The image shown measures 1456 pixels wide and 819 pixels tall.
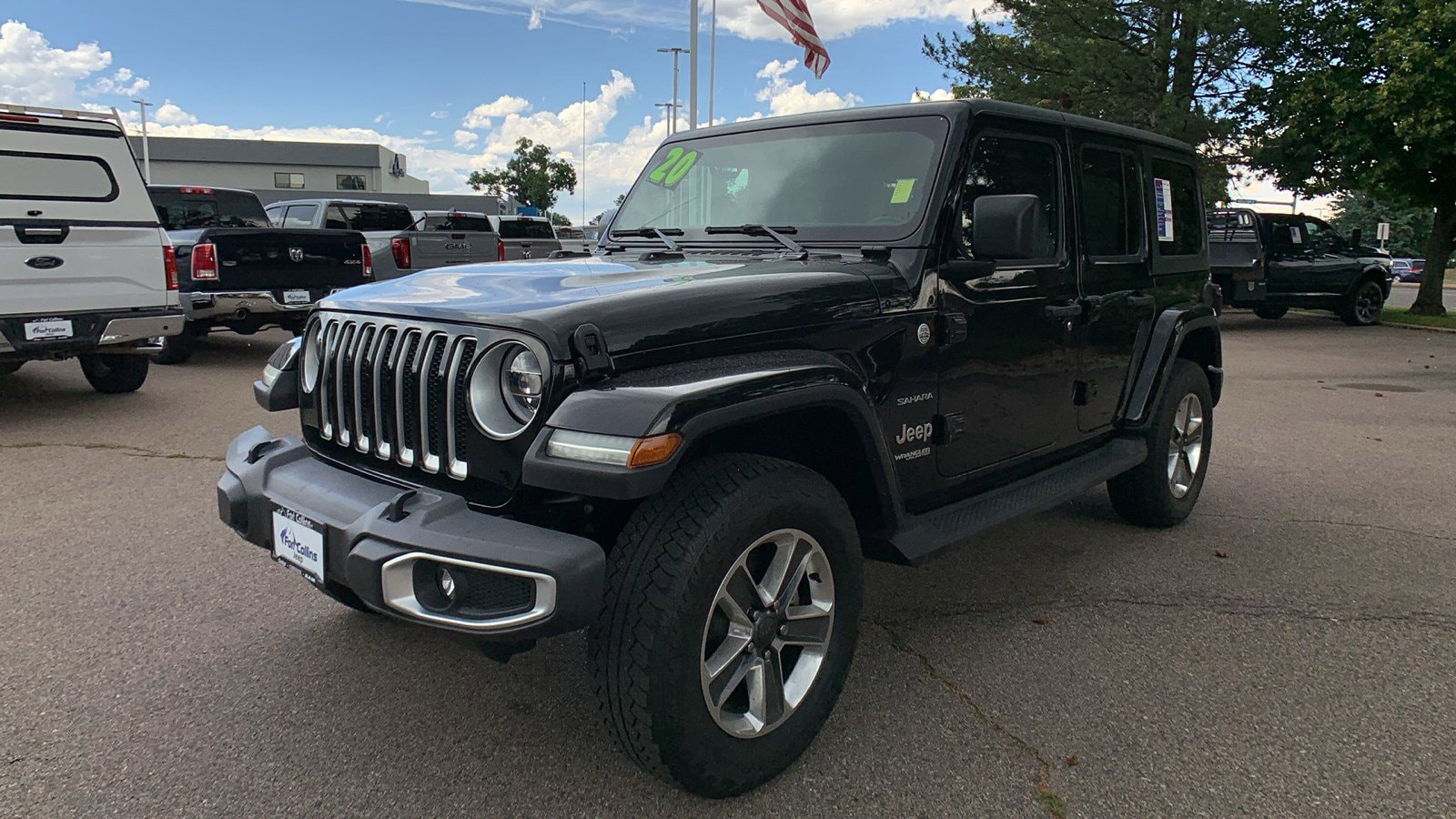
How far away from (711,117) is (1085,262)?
25.3 metres

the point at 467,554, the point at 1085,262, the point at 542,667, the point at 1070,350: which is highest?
the point at 1085,262

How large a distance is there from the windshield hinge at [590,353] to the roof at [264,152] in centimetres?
7432

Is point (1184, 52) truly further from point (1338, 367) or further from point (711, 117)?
point (711, 117)

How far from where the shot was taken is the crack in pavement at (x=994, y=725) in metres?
2.62

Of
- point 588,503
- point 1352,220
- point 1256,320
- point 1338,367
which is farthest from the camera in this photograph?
point 1352,220

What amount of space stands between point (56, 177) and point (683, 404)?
725 cm

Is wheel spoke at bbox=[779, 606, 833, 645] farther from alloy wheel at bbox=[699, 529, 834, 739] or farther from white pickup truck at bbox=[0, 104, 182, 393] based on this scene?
white pickup truck at bbox=[0, 104, 182, 393]

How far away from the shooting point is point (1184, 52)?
18203 mm

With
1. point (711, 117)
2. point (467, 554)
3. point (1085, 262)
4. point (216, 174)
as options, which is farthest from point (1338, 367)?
point (216, 174)

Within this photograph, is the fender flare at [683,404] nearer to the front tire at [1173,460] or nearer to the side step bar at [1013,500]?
the side step bar at [1013,500]

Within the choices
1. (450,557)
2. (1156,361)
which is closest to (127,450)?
(450,557)

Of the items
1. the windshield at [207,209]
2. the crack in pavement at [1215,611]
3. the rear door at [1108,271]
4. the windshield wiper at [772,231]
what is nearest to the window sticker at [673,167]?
the windshield wiper at [772,231]

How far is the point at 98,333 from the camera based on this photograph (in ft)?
24.3

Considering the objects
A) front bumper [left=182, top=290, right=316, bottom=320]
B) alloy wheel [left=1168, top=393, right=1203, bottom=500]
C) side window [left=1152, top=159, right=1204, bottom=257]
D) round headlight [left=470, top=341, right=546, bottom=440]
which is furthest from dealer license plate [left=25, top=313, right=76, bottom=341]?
alloy wheel [left=1168, top=393, right=1203, bottom=500]
